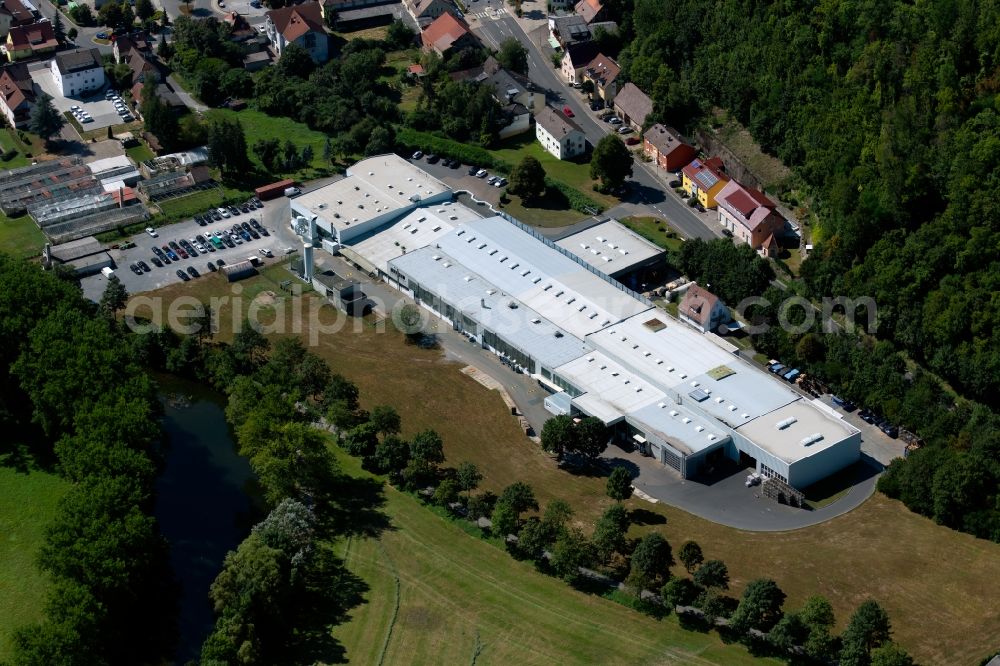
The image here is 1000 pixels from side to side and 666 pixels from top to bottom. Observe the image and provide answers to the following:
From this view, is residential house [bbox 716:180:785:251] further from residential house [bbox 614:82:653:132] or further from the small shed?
the small shed

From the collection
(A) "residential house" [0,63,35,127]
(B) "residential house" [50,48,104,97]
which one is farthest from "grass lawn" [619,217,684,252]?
(A) "residential house" [0,63,35,127]

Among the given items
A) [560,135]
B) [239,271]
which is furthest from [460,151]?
[239,271]

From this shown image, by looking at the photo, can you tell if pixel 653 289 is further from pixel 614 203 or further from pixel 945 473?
pixel 945 473

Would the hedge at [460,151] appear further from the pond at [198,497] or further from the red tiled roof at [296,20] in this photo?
the pond at [198,497]

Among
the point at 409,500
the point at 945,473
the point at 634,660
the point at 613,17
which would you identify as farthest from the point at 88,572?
the point at 613,17

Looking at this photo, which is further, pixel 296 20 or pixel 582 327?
pixel 296 20

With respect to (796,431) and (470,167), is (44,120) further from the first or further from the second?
(796,431)
